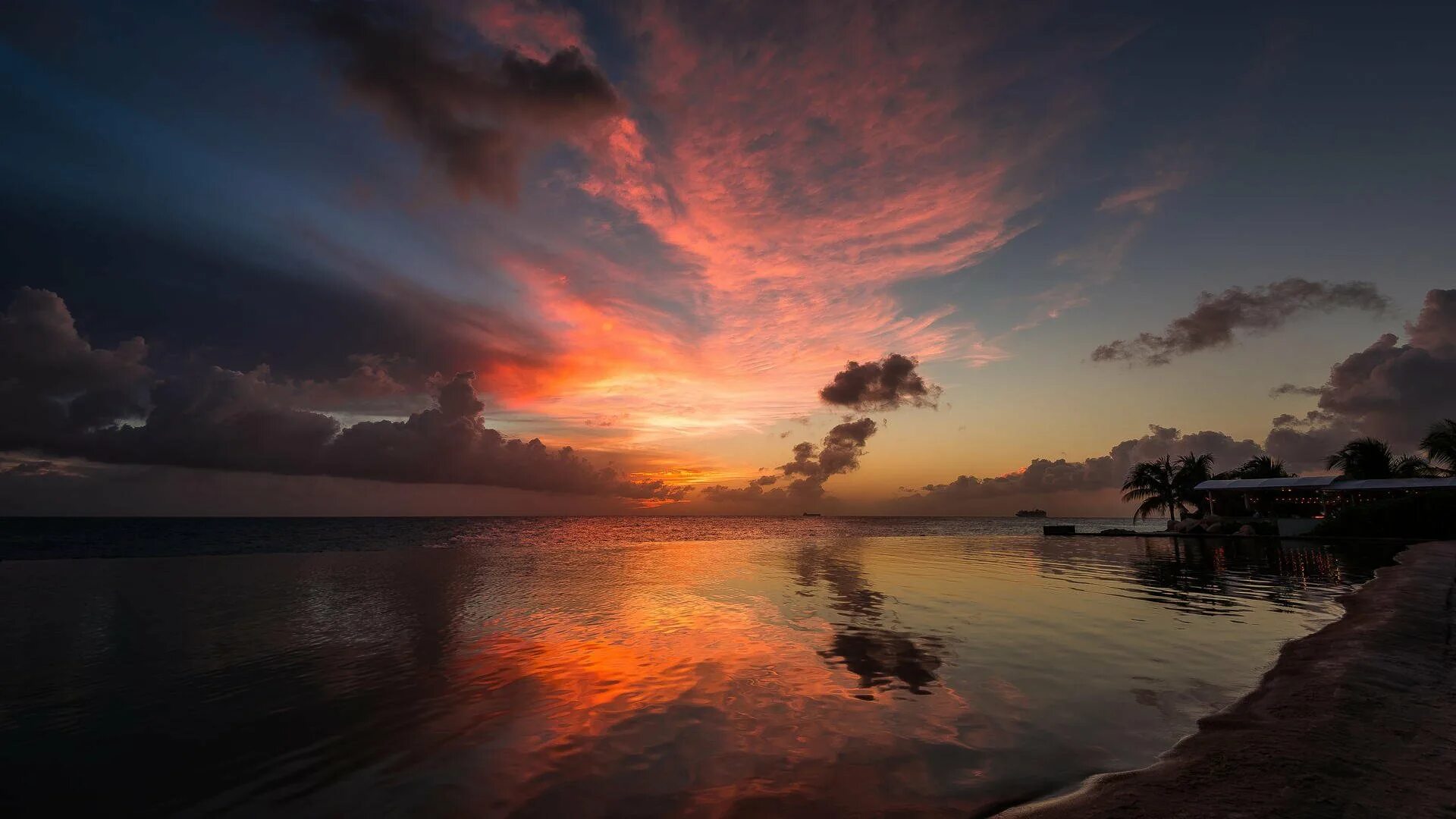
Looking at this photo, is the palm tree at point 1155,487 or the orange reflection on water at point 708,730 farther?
the palm tree at point 1155,487

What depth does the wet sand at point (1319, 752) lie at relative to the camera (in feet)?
21.6

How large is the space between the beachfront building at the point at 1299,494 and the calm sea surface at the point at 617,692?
4379cm

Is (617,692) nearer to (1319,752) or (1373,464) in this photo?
(1319,752)

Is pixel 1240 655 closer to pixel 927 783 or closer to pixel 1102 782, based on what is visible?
pixel 1102 782

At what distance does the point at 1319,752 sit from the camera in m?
7.93

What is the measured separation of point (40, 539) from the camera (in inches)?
3135

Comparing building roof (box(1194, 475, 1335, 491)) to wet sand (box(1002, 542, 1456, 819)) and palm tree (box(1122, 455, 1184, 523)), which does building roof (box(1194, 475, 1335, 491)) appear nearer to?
palm tree (box(1122, 455, 1184, 523))

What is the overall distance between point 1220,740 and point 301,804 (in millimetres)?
13048

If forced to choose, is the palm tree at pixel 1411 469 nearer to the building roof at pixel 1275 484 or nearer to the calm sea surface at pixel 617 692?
the building roof at pixel 1275 484

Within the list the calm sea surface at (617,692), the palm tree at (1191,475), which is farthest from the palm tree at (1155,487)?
the calm sea surface at (617,692)

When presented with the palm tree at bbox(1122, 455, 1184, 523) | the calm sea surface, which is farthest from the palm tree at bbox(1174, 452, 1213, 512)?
the calm sea surface

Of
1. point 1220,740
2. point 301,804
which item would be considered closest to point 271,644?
point 301,804

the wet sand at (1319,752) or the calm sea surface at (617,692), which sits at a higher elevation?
the wet sand at (1319,752)

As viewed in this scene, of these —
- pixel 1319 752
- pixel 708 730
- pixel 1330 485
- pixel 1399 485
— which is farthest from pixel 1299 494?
pixel 708 730
